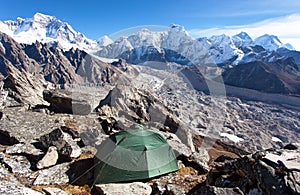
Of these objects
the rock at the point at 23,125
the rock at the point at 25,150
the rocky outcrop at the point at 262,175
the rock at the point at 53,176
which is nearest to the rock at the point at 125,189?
the rock at the point at 53,176

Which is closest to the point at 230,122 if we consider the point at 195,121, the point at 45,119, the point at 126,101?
the point at 195,121

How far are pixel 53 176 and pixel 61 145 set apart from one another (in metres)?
2.32

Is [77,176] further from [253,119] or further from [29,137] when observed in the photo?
[253,119]

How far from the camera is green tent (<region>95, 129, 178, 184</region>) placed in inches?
509

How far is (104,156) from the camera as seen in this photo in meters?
14.0

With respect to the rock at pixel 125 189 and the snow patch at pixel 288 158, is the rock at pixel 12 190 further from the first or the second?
the snow patch at pixel 288 158

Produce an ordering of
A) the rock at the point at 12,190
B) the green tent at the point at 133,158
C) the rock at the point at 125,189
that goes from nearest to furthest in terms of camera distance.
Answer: the rock at the point at 12,190, the rock at the point at 125,189, the green tent at the point at 133,158

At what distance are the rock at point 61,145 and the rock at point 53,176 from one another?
83 cm

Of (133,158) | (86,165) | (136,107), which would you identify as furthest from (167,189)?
(136,107)

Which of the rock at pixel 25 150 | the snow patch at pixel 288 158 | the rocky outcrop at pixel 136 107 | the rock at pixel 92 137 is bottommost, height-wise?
the rocky outcrop at pixel 136 107

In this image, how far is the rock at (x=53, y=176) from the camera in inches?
489

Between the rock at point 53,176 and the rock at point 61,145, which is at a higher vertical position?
the rock at point 61,145

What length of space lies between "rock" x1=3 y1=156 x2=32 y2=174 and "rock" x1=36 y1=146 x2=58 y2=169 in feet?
2.02

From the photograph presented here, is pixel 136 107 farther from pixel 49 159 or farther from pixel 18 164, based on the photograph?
Answer: pixel 18 164
